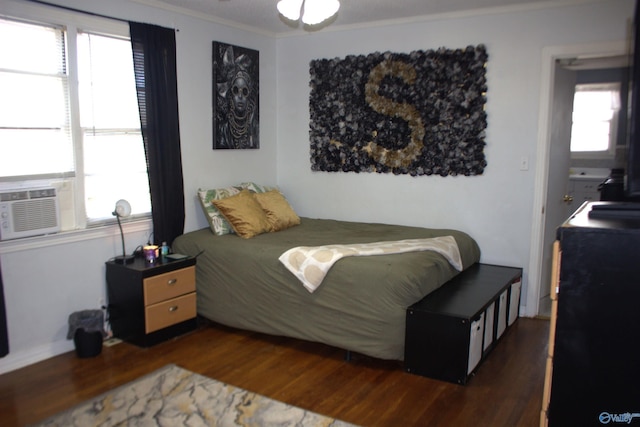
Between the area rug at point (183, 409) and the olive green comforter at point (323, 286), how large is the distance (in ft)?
2.04

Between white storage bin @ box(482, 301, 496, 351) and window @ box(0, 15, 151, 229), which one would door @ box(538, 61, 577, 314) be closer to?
white storage bin @ box(482, 301, 496, 351)

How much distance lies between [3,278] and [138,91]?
4.87 feet

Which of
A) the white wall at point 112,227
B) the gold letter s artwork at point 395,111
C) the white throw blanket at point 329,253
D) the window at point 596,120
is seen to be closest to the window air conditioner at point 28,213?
the white wall at point 112,227

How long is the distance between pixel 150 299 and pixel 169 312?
20 cm

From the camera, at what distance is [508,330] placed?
3.63 meters

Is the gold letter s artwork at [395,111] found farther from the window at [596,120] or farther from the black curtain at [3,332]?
the window at [596,120]

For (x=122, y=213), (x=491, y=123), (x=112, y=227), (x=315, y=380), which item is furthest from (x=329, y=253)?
(x=491, y=123)

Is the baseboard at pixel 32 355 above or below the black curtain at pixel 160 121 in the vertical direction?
below

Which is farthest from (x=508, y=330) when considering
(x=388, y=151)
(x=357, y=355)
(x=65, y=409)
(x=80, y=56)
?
(x=80, y=56)

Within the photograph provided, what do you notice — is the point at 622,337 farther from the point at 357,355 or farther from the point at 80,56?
the point at 80,56

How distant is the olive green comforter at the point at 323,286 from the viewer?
293cm

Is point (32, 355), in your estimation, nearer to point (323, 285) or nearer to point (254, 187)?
point (323, 285)

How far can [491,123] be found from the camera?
12.7 ft

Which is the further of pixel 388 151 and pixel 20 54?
pixel 388 151
